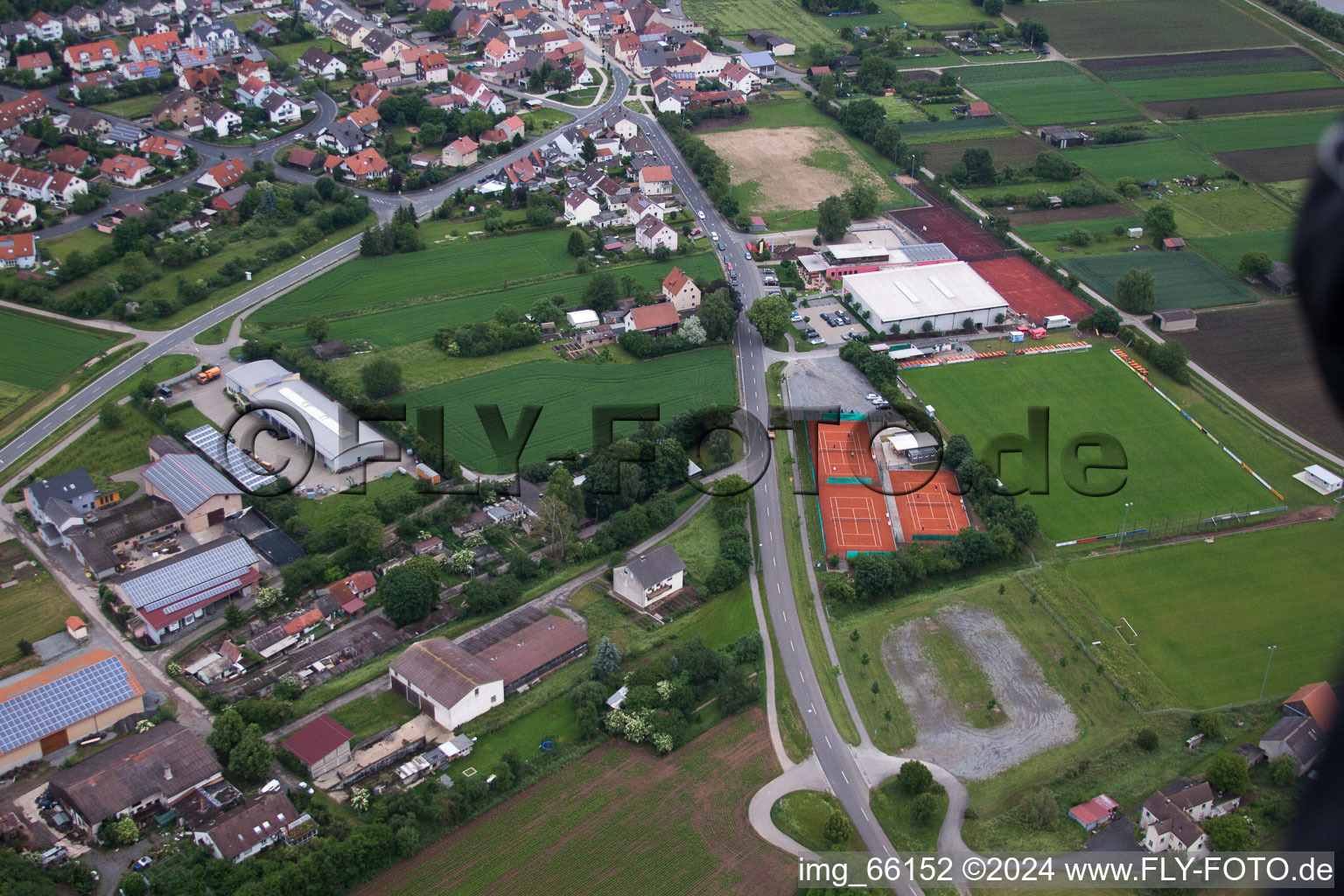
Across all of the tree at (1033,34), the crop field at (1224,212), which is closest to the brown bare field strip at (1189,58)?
the tree at (1033,34)

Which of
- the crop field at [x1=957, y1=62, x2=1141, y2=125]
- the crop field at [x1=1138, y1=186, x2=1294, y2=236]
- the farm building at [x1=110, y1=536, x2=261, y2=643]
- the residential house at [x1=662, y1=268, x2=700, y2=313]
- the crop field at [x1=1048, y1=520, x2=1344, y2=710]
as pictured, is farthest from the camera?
the crop field at [x1=957, y1=62, x2=1141, y2=125]

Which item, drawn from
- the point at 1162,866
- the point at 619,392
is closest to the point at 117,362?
the point at 619,392

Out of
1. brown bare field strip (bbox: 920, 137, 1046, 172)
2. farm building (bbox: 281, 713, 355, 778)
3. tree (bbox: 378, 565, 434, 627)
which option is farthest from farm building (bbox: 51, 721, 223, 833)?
brown bare field strip (bbox: 920, 137, 1046, 172)

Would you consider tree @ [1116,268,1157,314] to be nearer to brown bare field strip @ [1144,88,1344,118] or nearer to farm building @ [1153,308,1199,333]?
farm building @ [1153,308,1199,333]

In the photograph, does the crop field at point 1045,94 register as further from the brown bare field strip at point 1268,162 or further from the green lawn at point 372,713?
the green lawn at point 372,713

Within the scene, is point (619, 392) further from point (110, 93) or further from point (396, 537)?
point (110, 93)

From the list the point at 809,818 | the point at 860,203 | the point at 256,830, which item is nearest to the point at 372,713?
the point at 256,830
